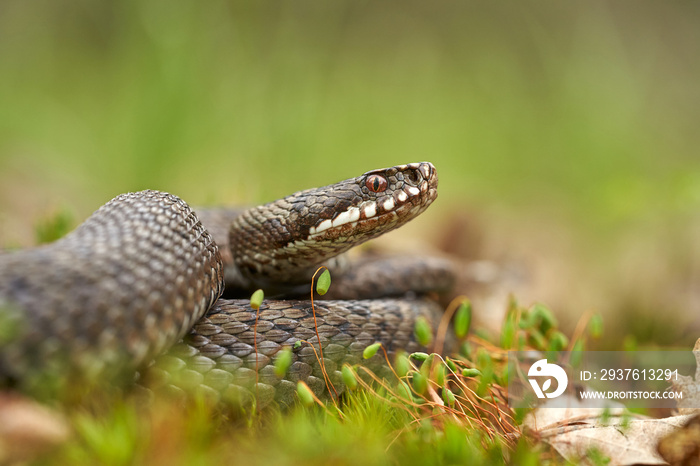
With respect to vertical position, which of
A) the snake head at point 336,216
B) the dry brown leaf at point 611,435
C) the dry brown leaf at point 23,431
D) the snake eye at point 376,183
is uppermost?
the snake eye at point 376,183

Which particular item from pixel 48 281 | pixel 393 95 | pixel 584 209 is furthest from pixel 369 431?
pixel 393 95

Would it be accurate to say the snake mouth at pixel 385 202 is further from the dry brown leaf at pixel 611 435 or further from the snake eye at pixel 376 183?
the dry brown leaf at pixel 611 435

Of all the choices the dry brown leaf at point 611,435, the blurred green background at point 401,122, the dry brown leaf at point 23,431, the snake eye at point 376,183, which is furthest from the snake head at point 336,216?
the blurred green background at point 401,122

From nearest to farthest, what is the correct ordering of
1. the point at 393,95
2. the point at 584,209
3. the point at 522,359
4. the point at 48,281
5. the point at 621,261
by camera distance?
1. the point at 48,281
2. the point at 522,359
3. the point at 621,261
4. the point at 584,209
5. the point at 393,95

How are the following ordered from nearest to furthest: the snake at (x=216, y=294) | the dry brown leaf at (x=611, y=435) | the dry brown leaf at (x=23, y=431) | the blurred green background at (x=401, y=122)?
the dry brown leaf at (x=23, y=431), the snake at (x=216, y=294), the dry brown leaf at (x=611, y=435), the blurred green background at (x=401, y=122)

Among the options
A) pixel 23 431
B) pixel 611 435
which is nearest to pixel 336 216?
pixel 611 435

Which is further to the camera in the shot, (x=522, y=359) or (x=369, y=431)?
(x=522, y=359)

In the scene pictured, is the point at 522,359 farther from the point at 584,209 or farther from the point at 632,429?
the point at 584,209
